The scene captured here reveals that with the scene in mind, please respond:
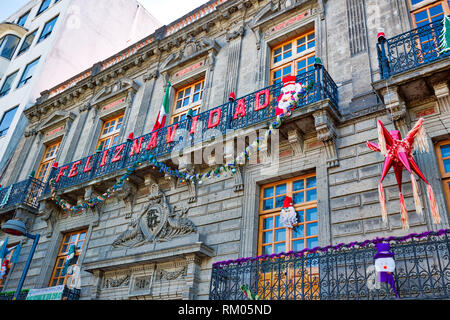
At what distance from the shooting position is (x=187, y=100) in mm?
12984

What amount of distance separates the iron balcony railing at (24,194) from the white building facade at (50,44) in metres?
3.76

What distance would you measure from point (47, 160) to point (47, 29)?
393 inches

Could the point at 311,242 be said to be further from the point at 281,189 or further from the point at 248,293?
the point at 248,293

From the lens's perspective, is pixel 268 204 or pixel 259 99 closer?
pixel 268 204

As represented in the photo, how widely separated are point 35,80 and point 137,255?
572 inches

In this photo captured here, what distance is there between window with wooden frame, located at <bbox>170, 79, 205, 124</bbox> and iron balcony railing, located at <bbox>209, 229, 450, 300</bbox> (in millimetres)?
6138

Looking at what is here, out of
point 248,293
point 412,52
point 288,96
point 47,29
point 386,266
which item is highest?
point 47,29

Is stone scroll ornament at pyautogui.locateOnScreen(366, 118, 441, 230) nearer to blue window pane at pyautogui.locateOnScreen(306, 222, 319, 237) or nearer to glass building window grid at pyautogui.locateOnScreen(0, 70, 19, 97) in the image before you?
blue window pane at pyautogui.locateOnScreen(306, 222, 319, 237)

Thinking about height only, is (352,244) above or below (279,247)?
below

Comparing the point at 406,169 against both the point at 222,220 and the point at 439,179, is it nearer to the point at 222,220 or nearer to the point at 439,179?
the point at 439,179

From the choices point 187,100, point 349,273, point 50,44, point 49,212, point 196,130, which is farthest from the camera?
→ point 50,44

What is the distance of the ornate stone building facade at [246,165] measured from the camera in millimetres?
7617

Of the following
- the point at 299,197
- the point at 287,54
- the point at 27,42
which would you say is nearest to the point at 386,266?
the point at 299,197

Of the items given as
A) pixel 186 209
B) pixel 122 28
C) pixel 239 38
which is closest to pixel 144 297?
pixel 186 209
